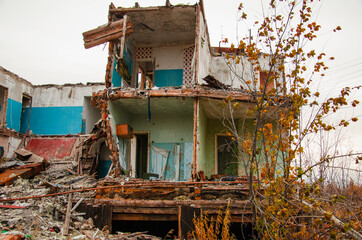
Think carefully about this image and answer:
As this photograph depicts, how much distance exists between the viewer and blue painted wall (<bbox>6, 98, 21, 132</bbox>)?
1712cm

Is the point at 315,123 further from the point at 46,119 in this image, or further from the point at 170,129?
the point at 46,119

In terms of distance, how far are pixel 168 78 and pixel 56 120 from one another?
381 inches

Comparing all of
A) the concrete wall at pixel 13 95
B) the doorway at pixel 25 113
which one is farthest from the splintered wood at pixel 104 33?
the doorway at pixel 25 113

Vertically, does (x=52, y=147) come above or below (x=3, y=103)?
below

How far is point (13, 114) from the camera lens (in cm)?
1759

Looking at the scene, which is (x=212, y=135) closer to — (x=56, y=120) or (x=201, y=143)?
(x=201, y=143)

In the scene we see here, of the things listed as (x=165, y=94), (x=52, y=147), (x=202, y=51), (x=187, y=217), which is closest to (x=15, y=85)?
(x=52, y=147)

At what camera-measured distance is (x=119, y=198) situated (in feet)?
29.5

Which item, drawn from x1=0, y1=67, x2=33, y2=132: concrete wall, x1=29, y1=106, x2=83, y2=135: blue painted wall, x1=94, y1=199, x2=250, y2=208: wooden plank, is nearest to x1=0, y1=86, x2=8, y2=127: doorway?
x1=0, y1=67, x2=33, y2=132: concrete wall

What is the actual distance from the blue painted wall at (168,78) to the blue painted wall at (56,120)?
7.78 metres

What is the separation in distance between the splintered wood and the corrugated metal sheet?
6.70 m

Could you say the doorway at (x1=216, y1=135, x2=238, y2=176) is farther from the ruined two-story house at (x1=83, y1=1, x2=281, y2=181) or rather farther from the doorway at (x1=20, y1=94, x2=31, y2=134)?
the doorway at (x1=20, y1=94, x2=31, y2=134)

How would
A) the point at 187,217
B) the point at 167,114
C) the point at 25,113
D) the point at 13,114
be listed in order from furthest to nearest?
the point at 25,113 → the point at 13,114 → the point at 167,114 → the point at 187,217

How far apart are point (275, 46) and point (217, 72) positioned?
31.9 ft
